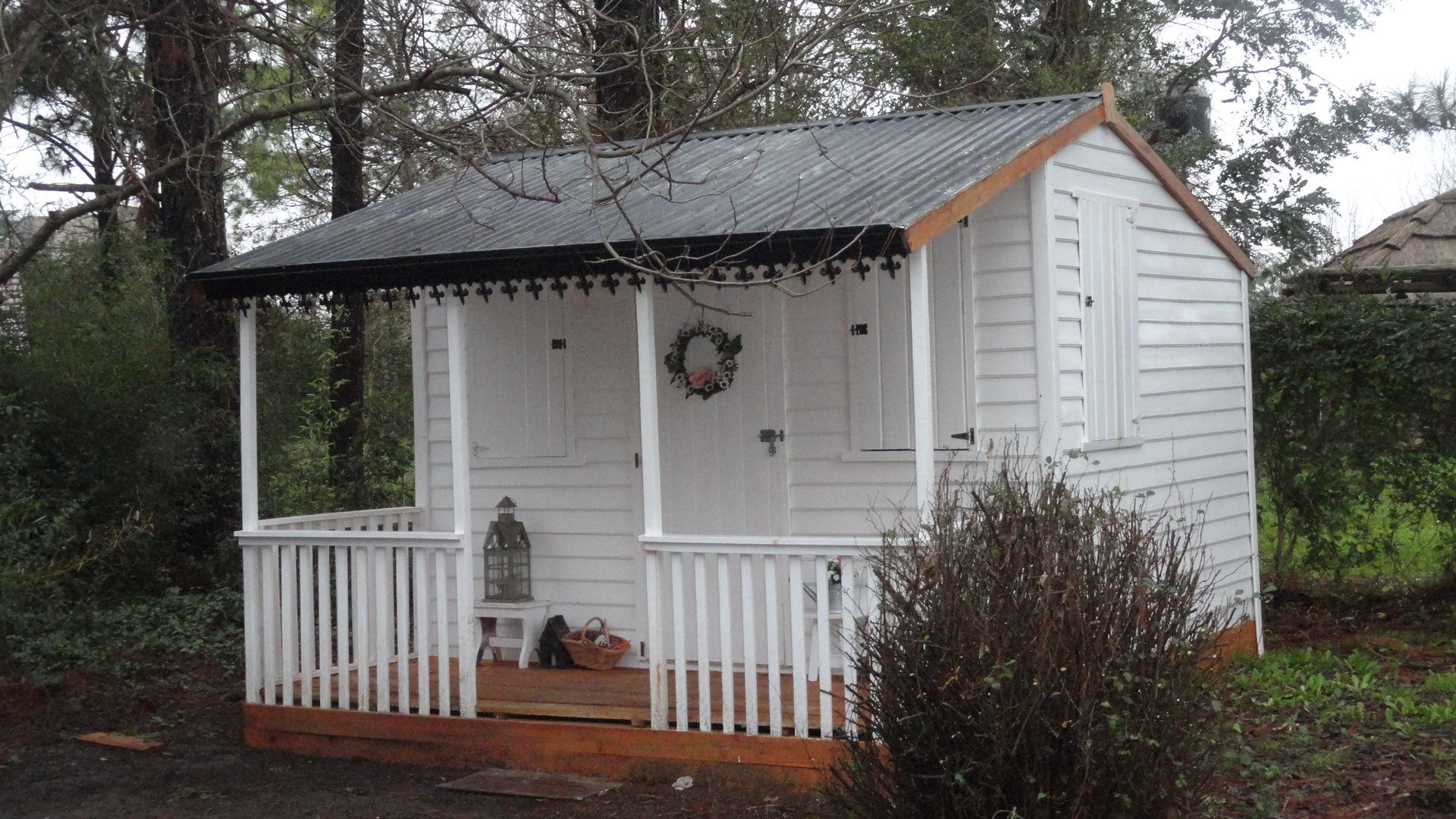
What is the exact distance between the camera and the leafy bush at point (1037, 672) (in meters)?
4.29

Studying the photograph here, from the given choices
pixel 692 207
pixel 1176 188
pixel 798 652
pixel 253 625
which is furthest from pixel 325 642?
pixel 1176 188

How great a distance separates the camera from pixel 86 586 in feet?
33.1

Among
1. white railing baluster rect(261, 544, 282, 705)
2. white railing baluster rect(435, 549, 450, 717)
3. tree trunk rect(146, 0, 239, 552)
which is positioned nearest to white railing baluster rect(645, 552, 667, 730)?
white railing baluster rect(435, 549, 450, 717)

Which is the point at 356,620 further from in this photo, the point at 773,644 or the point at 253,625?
the point at 773,644

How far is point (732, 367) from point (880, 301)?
0.87m

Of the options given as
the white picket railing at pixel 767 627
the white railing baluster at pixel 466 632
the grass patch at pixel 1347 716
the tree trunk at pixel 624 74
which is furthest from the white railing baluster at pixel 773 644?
the tree trunk at pixel 624 74

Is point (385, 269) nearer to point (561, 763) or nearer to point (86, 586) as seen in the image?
point (561, 763)

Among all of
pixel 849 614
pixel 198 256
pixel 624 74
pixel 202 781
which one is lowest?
pixel 202 781

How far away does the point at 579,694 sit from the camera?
23.1ft

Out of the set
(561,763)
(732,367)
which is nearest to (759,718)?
(561,763)

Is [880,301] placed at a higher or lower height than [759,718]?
higher

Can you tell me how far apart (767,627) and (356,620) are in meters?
2.42

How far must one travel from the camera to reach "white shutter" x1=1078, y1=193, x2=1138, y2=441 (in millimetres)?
7234

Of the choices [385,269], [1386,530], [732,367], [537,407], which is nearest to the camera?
[385,269]
